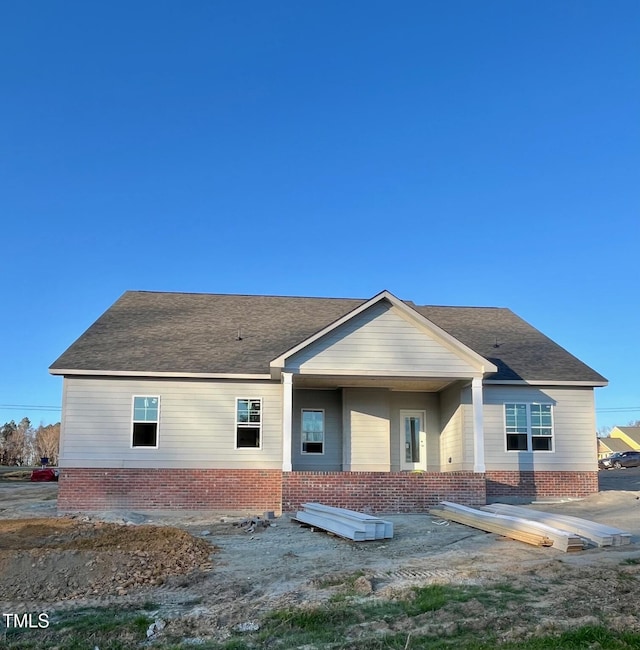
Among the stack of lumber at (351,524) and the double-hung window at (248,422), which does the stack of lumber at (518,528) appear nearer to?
the stack of lumber at (351,524)

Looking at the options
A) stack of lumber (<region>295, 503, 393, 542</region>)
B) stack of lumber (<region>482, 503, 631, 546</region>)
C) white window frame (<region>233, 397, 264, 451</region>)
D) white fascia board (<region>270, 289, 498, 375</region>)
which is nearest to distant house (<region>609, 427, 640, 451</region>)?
white fascia board (<region>270, 289, 498, 375</region>)

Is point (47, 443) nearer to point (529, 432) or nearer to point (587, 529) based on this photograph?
point (529, 432)

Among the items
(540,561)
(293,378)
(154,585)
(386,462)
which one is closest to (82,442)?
(293,378)

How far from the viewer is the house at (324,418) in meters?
17.8

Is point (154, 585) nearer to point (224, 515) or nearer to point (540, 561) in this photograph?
point (540, 561)

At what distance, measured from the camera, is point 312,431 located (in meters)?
20.1

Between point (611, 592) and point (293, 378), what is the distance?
11.7 meters

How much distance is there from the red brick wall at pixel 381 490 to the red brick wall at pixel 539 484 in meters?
1.92

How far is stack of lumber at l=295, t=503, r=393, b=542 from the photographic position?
12.4m

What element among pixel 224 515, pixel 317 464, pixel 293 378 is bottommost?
pixel 224 515

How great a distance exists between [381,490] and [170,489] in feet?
18.7

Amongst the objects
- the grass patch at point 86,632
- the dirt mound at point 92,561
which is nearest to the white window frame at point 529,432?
the dirt mound at point 92,561

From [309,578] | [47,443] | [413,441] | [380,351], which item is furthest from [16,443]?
[309,578]

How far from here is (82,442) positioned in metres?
18.4
